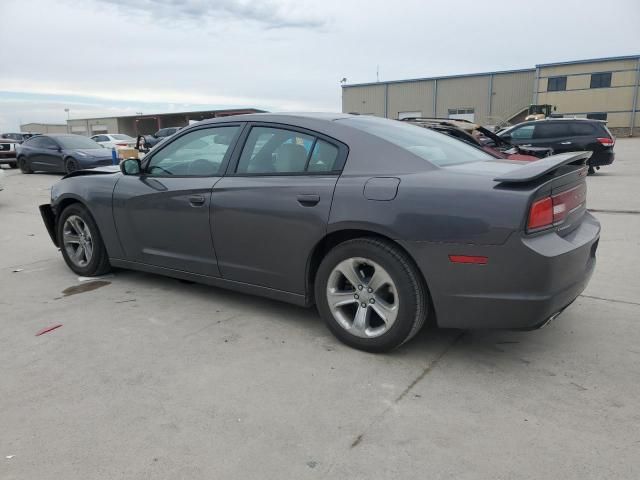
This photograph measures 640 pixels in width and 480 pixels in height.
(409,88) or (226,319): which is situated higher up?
(409,88)

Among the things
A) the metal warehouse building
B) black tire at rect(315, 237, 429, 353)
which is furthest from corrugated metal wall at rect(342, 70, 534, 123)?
black tire at rect(315, 237, 429, 353)

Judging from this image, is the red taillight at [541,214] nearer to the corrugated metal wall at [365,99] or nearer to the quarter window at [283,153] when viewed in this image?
A: the quarter window at [283,153]

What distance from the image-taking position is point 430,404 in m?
2.60

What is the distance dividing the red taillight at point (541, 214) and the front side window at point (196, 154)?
2183 millimetres

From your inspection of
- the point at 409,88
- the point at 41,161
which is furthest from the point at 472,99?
the point at 41,161

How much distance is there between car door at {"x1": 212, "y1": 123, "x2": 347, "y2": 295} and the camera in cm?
323

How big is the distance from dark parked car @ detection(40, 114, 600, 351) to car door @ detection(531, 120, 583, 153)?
11.2m

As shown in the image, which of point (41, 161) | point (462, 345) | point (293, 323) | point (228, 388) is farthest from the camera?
point (41, 161)

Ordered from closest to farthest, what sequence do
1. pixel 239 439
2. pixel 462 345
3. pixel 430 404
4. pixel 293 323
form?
pixel 239 439, pixel 430 404, pixel 462 345, pixel 293 323

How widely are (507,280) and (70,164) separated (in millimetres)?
15680

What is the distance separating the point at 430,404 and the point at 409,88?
186ft

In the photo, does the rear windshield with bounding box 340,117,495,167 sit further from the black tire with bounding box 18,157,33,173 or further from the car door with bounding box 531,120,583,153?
the black tire with bounding box 18,157,33,173

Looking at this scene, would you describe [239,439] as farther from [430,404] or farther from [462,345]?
[462,345]

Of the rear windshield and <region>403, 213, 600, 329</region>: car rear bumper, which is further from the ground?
the rear windshield
